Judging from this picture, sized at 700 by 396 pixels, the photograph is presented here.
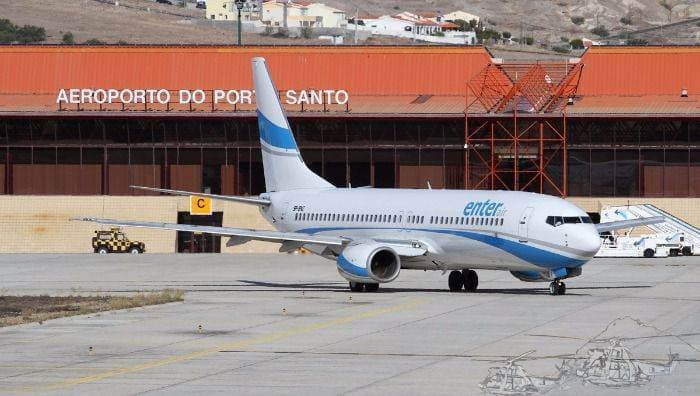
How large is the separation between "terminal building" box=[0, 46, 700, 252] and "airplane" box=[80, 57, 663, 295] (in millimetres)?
33467

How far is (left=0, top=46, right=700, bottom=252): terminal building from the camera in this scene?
8906 cm

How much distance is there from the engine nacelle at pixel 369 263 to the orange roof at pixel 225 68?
4364 cm

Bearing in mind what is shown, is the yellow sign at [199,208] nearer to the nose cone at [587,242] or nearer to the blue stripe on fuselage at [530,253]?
the blue stripe on fuselage at [530,253]

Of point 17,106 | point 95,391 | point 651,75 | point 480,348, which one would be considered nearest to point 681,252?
point 651,75

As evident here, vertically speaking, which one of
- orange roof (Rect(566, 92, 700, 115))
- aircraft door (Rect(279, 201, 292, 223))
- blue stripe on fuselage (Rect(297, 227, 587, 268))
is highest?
orange roof (Rect(566, 92, 700, 115))

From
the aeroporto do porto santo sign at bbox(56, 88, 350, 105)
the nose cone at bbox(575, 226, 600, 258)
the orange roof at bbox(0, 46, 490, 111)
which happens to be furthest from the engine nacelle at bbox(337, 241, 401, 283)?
the orange roof at bbox(0, 46, 490, 111)

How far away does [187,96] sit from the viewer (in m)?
91.7

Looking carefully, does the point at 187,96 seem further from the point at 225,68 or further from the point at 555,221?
the point at 555,221

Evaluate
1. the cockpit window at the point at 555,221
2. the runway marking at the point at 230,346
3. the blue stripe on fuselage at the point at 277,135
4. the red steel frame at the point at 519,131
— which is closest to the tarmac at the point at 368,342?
the runway marking at the point at 230,346

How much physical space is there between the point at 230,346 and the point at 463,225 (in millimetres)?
17767

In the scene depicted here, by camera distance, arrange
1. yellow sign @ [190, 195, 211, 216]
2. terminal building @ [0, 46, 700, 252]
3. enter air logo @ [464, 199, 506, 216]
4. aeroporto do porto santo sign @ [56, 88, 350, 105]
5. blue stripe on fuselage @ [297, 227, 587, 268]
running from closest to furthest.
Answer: blue stripe on fuselage @ [297, 227, 587, 268]
enter air logo @ [464, 199, 506, 216]
terminal building @ [0, 46, 700, 252]
yellow sign @ [190, 195, 211, 216]
aeroporto do porto santo sign @ [56, 88, 350, 105]

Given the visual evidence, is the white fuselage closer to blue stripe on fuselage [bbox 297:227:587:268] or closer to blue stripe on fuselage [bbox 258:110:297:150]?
blue stripe on fuselage [bbox 297:227:587:268]

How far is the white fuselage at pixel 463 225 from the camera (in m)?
46.0

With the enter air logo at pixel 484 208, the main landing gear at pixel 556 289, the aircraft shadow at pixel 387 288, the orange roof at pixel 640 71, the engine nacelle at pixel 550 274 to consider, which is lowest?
the aircraft shadow at pixel 387 288
